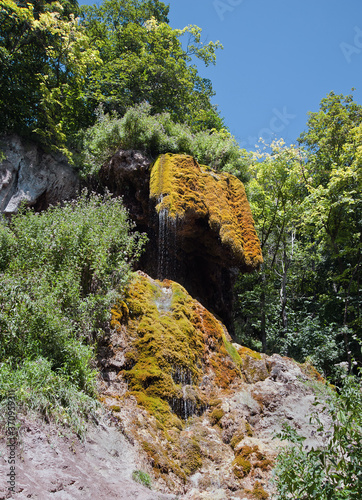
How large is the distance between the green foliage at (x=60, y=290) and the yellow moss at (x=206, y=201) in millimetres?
2323

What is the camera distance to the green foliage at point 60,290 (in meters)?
5.41

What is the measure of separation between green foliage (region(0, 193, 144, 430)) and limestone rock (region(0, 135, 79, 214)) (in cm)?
470

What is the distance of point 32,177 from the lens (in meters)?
13.2

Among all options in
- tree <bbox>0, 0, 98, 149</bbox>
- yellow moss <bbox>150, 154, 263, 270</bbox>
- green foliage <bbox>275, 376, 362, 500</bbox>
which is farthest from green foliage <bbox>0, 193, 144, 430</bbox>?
tree <bbox>0, 0, 98, 149</bbox>

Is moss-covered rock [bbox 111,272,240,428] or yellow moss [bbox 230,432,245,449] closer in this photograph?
yellow moss [bbox 230,432,245,449]

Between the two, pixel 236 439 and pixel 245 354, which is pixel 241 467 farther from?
pixel 245 354

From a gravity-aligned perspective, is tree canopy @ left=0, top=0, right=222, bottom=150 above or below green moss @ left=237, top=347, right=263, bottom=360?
above

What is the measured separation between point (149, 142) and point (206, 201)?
288 centimetres

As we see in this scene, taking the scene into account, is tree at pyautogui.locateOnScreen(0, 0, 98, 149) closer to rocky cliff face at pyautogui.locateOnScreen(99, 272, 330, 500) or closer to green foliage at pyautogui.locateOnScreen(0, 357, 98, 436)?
rocky cliff face at pyautogui.locateOnScreen(99, 272, 330, 500)

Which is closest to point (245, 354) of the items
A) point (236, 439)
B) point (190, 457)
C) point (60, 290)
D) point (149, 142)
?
point (236, 439)

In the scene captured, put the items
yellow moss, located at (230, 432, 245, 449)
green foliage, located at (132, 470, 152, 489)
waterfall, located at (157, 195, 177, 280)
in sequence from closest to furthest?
green foliage, located at (132, 470, 152, 489)
yellow moss, located at (230, 432, 245, 449)
waterfall, located at (157, 195, 177, 280)

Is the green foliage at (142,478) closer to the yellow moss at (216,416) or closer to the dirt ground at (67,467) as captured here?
the dirt ground at (67,467)

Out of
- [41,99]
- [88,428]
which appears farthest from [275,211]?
[88,428]

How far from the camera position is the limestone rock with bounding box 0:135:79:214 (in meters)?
12.6
